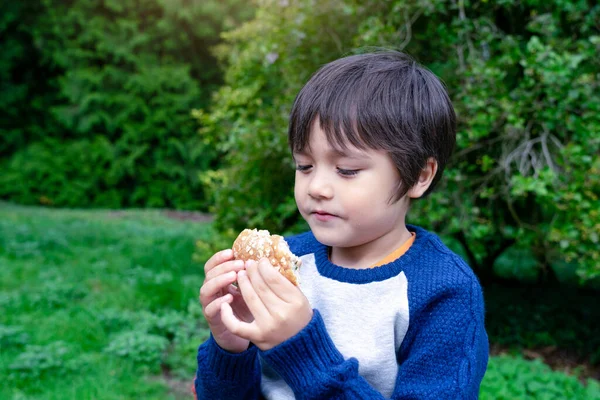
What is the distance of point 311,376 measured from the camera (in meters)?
1.16

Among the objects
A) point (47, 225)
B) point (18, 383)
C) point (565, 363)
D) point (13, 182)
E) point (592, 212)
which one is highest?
point (592, 212)

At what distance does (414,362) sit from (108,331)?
2.94 meters

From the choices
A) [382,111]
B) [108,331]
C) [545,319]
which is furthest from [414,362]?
[545,319]

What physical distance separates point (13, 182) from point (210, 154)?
440 centimetres

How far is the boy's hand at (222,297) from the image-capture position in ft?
4.17

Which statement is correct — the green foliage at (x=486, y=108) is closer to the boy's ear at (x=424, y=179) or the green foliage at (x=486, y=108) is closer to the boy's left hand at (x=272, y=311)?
the boy's ear at (x=424, y=179)

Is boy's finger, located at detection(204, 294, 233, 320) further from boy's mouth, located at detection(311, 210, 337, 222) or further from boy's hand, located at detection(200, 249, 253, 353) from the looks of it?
boy's mouth, located at detection(311, 210, 337, 222)

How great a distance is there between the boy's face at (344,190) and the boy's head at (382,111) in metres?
0.02

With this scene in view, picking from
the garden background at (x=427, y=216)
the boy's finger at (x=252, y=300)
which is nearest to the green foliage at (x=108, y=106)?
the garden background at (x=427, y=216)

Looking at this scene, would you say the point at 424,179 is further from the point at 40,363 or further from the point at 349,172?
the point at 40,363

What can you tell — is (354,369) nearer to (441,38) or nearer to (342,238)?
(342,238)

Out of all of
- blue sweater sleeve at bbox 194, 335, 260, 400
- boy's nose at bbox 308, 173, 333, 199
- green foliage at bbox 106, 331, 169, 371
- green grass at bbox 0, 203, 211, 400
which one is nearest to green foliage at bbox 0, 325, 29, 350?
green grass at bbox 0, 203, 211, 400

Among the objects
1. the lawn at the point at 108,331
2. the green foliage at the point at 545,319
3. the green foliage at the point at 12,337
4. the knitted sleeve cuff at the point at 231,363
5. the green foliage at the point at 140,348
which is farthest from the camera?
the green foliage at the point at 545,319

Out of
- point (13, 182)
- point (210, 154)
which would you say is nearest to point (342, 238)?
point (210, 154)
